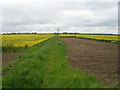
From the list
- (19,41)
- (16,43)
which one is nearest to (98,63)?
(16,43)

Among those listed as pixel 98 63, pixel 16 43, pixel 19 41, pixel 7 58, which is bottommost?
pixel 98 63

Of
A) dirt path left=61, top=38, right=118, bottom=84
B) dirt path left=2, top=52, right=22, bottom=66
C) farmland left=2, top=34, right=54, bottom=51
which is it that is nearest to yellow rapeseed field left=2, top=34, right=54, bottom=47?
farmland left=2, top=34, right=54, bottom=51

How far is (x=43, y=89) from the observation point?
500 centimetres

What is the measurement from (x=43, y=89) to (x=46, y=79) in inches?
38.0

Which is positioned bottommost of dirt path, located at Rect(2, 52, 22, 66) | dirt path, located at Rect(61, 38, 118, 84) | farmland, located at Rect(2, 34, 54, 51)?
dirt path, located at Rect(61, 38, 118, 84)

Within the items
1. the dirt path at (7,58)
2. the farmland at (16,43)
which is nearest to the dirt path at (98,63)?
the dirt path at (7,58)

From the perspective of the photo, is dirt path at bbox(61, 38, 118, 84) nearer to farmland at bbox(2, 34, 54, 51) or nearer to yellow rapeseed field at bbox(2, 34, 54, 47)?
farmland at bbox(2, 34, 54, 51)

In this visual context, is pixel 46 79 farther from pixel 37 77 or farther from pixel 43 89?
pixel 43 89

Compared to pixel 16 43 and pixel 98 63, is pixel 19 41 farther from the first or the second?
pixel 98 63

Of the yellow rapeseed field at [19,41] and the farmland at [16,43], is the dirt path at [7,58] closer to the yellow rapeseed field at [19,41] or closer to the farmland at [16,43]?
the farmland at [16,43]

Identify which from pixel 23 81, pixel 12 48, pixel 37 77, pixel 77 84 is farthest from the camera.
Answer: pixel 12 48

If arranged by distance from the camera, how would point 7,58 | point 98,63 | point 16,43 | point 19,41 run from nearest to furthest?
point 98,63, point 7,58, point 16,43, point 19,41


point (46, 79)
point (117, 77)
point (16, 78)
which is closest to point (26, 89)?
point (16, 78)

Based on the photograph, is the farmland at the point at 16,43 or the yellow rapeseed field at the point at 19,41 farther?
the yellow rapeseed field at the point at 19,41
